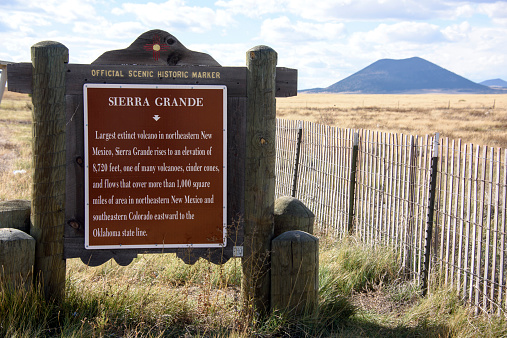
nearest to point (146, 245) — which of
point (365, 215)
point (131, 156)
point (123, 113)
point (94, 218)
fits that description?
point (94, 218)

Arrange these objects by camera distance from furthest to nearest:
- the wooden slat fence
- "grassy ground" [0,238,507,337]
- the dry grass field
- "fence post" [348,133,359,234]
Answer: the dry grass field < "fence post" [348,133,359,234] < the wooden slat fence < "grassy ground" [0,238,507,337]

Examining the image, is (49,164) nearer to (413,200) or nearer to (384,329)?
(384,329)

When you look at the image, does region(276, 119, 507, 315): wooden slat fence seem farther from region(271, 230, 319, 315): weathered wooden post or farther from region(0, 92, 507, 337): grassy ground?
region(271, 230, 319, 315): weathered wooden post

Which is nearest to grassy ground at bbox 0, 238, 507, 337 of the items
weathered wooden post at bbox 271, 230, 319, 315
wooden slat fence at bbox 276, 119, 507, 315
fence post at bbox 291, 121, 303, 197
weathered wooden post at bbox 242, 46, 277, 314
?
weathered wooden post at bbox 271, 230, 319, 315

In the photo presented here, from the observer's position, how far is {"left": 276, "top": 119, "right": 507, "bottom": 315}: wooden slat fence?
5.19 m

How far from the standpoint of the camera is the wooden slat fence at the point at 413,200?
519cm

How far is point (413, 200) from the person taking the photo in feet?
20.6

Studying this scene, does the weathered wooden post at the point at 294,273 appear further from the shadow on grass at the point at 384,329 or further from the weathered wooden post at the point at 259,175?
the shadow on grass at the point at 384,329

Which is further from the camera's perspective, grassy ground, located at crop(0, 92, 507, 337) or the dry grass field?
the dry grass field

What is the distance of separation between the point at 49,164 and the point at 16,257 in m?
0.76

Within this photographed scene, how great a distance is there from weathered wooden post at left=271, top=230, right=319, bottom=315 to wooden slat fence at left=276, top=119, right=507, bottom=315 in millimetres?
1776

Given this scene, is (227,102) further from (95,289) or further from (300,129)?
(300,129)

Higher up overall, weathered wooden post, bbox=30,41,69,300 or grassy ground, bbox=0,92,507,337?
weathered wooden post, bbox=30,41,69,300

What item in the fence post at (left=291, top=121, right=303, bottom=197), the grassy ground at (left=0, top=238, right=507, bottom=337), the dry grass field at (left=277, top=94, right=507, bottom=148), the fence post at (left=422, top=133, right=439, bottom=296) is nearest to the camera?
the grassy ground at (left=0, top=238, right=507, bottom=337)
